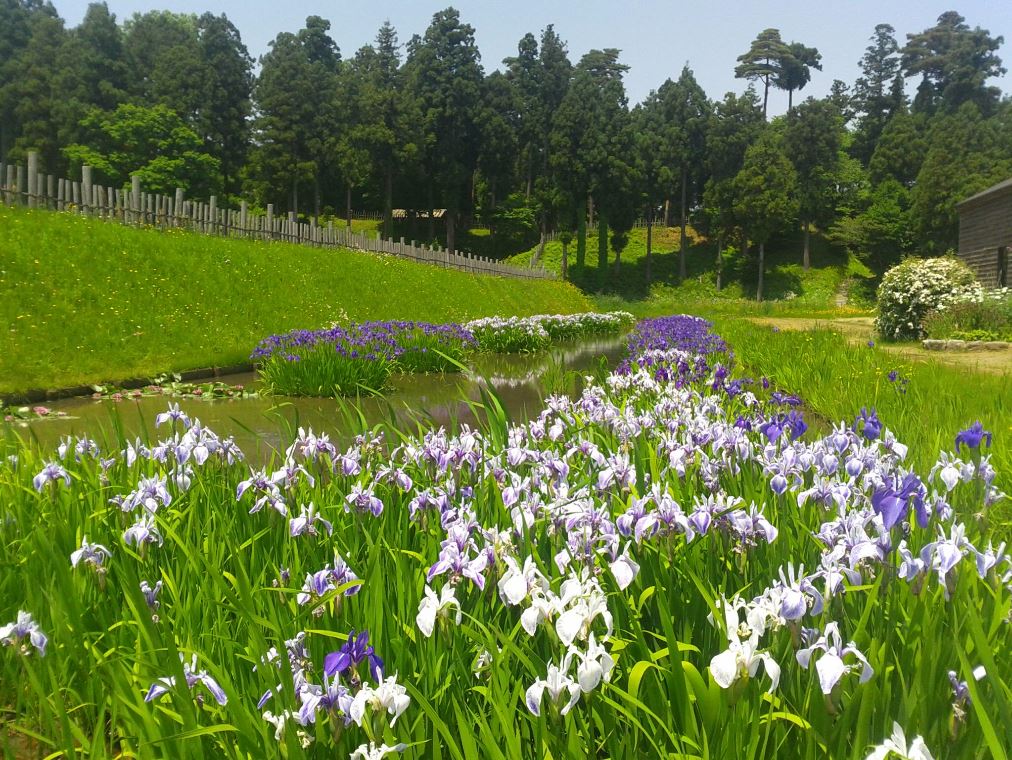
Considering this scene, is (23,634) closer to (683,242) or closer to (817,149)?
(683,242)

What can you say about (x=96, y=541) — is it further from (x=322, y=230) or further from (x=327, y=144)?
(x=327, y=144)

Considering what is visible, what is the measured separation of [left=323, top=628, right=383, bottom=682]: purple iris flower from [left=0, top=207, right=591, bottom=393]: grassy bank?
29.4 feet

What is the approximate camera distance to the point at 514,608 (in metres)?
1.94

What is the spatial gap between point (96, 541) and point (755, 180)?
199ft

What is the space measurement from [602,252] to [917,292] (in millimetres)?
39700

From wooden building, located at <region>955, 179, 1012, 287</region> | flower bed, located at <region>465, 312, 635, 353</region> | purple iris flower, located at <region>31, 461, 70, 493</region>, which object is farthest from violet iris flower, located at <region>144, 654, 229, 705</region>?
wooden building, located at <region>955, 179, 1012, 287</region>

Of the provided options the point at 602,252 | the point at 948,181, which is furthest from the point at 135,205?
the point at 948,181

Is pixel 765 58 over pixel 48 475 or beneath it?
over

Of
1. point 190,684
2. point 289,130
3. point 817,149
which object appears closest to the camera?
point 190,684

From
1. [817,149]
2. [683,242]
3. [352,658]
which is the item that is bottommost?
[352,658]

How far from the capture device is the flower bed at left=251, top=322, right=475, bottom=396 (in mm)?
9773

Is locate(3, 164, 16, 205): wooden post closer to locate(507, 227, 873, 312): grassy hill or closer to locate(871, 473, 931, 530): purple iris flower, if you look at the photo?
locate(871, 473, 931, 530): purple iris flower

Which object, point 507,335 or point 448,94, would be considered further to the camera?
point 448,94

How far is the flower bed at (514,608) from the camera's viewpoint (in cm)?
141
